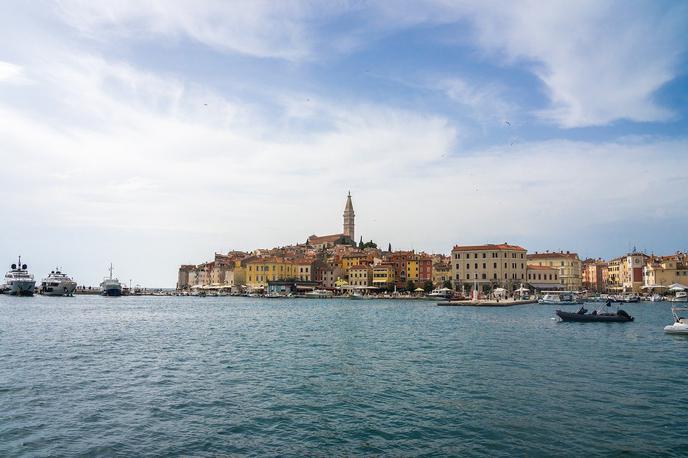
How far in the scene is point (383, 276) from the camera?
107 m

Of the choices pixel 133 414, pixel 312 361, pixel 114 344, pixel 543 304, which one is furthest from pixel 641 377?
pixel 543 304

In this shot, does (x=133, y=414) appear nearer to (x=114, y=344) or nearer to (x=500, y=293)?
(x=114, y=344)

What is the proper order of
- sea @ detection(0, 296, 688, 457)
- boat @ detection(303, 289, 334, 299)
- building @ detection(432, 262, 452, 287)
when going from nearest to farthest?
sea @ detection(0, 296, 688, 457) → boat @ detection(303, 289, 334, 299) → building @ detection(432, 262, 452, 287)

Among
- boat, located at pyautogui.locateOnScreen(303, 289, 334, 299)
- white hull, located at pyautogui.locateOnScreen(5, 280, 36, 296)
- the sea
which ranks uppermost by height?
white hull, located at pyautogui.locateOnScreen(5, 280, 36, 296)

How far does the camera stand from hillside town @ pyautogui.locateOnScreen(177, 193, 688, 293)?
319ft

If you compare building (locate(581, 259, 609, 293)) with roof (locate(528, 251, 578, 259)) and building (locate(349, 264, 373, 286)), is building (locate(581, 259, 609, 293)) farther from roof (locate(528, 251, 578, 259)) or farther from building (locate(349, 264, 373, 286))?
building (locate(349, 264, 373, 286))

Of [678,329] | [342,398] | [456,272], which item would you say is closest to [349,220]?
[456,272]

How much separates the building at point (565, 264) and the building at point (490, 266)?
14.1 meters

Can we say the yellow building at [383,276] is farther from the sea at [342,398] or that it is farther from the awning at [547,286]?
the sea at [342,398]

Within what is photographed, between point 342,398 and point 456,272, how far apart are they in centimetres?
8728

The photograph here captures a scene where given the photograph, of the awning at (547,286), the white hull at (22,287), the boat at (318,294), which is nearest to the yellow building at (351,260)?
the boat at (318,294)

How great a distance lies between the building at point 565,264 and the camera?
356 feet

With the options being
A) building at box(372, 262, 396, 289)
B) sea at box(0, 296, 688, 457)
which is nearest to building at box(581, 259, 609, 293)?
building at box(372, 262, 396, 289)

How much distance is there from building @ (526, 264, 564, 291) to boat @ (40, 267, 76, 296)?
3331 inches
